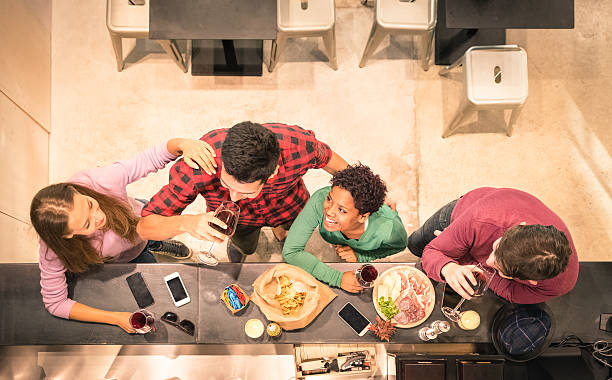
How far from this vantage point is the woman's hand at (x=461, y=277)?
78.7 inches

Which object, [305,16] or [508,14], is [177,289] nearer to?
[305,16]

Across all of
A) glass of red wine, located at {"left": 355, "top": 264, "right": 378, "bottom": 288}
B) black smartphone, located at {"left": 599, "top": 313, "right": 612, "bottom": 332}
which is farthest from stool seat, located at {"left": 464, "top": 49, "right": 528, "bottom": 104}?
glass of red wine, located at {"left": 355, "top": 264, "right": 378, "bottom": 288}

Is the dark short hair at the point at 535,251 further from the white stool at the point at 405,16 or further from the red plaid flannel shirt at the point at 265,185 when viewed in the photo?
the white stool at the point at 405,16

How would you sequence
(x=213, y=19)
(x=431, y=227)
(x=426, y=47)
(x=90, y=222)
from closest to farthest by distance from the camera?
(x=90, y=222), (x=431, y=227), (x=213, y=19), (x=426, y=47)

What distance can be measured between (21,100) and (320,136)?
7.62 ft

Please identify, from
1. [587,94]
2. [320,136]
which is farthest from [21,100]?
[587,94]

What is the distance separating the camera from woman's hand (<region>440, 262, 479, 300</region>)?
2000 millimetres

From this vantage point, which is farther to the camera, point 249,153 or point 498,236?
point 498,236

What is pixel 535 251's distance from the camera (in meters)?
1.82

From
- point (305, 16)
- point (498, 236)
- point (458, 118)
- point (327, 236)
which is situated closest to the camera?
point (498, 236)

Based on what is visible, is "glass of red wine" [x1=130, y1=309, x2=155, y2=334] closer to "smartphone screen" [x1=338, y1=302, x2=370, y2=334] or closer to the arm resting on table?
the arm resting on table

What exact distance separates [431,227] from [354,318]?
88 cm

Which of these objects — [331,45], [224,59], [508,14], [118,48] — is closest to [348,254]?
[331,45]

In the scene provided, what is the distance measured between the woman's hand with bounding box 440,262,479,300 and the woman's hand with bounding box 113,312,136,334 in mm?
1622
